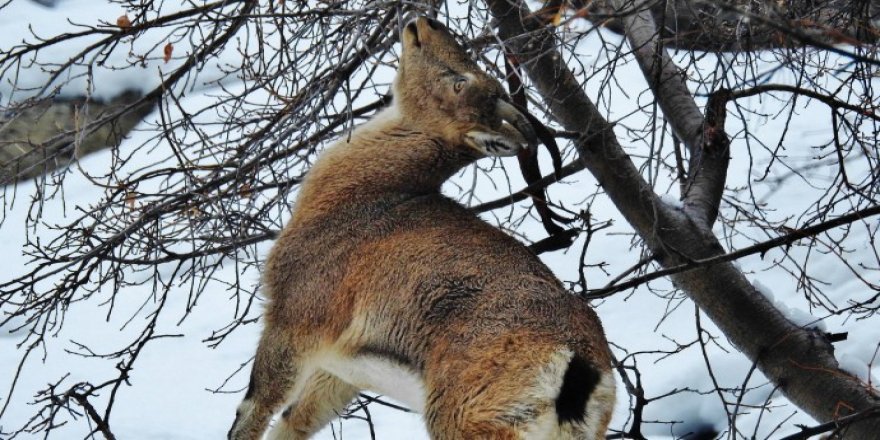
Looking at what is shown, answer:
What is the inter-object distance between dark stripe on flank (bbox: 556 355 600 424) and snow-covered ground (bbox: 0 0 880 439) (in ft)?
7.69

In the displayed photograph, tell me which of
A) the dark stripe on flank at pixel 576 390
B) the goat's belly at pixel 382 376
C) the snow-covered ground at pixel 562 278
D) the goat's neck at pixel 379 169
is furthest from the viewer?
the snow-covered ground at pixel 562 278

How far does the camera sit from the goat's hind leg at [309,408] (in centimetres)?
523

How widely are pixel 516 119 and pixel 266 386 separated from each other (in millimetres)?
1680

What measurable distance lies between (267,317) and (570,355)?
66.5 inches

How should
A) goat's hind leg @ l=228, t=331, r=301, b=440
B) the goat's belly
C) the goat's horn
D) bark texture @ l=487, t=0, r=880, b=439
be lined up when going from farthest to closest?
1. bark texture @ l=487, t=0, r=880, b=439
2. the goat's horn
3. goat's hind leg @ l=228, t=331, r=301, b=440
4. the goat's belly

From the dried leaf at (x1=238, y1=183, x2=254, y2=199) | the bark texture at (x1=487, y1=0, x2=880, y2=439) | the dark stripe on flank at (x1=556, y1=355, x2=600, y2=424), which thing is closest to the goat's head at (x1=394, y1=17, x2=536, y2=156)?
the bark texture at (x1=487, y1=0, x2=880, y2=439)

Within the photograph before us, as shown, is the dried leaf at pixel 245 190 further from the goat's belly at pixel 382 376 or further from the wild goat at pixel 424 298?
the goat's belly at pixel 382 376

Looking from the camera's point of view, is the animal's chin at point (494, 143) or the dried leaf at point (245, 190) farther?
the dried leaf at point (245, 190)

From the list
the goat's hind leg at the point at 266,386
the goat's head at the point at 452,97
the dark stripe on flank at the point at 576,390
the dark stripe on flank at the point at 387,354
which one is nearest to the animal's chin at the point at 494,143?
the goat's head at the point at 452,97

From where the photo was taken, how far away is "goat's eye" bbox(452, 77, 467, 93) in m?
5.23

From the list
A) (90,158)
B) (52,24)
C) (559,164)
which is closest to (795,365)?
(559,164)

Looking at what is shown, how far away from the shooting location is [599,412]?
3.81m

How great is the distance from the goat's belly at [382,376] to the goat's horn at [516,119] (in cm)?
129

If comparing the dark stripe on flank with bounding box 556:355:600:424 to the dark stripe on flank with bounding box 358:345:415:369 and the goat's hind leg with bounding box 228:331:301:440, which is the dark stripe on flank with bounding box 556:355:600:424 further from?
the goat's hind leg with bounding box 228:331:301:440
